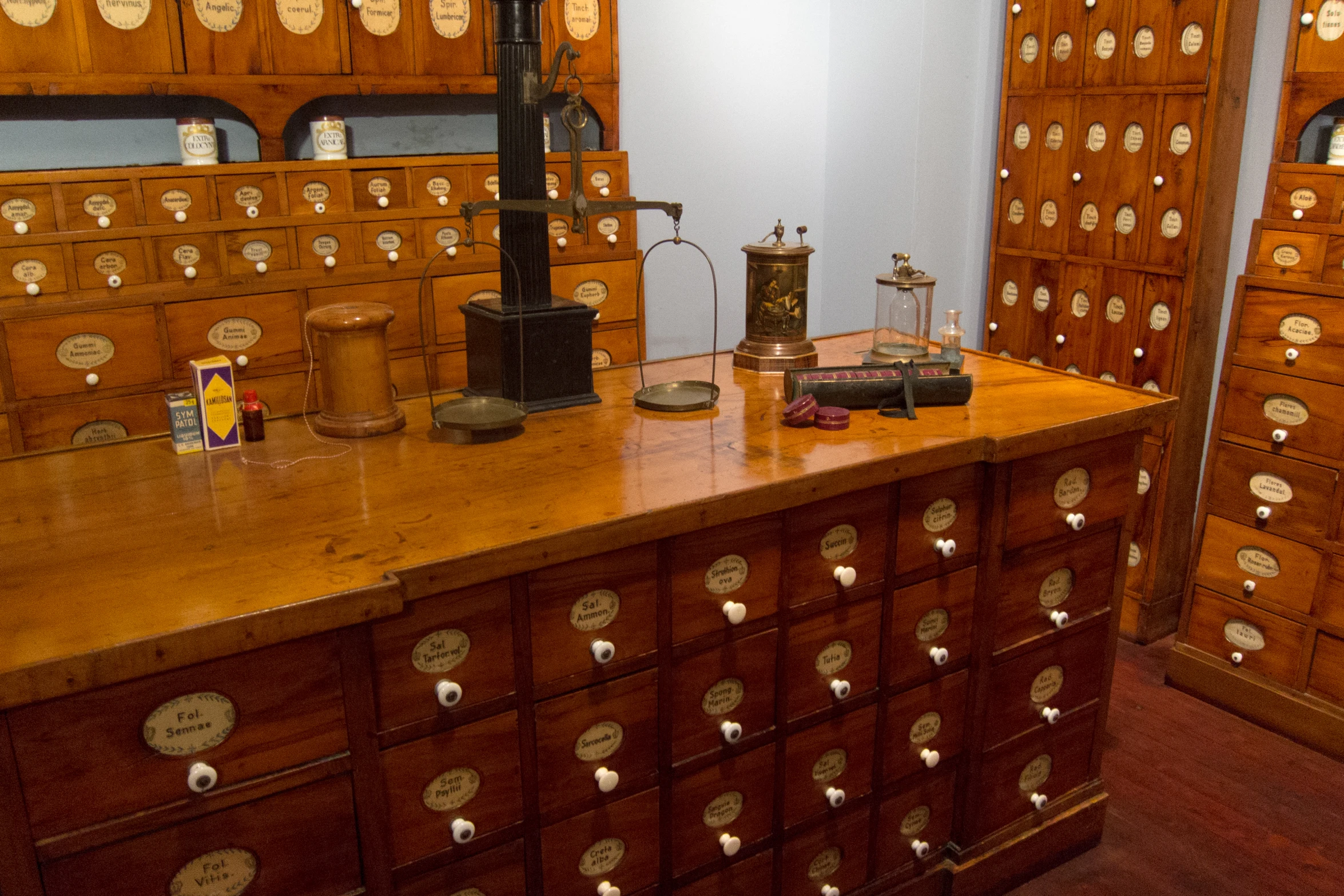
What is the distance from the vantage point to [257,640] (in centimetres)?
121

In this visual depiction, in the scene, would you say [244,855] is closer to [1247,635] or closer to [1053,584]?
[1053,584]

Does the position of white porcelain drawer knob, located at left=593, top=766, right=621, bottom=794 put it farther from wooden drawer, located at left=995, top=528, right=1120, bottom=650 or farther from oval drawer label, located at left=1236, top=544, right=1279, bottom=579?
oval drawer label, located at left=1236, top=544, right=1279, bottom=579

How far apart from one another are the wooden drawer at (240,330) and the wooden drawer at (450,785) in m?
1.58

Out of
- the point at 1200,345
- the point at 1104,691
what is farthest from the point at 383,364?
the point at 1200,345

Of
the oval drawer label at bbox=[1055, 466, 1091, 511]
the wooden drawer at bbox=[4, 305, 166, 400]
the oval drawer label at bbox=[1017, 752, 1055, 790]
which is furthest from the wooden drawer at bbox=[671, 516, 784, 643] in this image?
the wooden drawer at bbox=[4, 305, 166, 400]

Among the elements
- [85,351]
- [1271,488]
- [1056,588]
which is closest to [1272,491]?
[1271,488]

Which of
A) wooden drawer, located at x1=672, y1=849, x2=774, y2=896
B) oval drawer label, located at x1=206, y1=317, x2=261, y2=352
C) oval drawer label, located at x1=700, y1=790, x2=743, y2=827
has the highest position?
oval drawer label, located at x1=206, y1=317, x2=261, y2=352

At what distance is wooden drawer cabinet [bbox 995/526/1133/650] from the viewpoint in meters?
2.06

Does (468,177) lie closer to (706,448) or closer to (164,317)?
(164,317)

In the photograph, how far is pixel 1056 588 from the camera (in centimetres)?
214

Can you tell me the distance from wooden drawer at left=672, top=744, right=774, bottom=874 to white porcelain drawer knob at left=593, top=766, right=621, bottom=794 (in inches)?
6.1

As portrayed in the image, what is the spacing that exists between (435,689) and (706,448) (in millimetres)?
642

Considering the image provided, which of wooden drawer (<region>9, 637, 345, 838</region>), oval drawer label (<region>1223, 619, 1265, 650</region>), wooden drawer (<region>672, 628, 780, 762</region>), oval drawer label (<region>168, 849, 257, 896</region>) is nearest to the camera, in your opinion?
wooden drawer (<region>9, 637, 345, 838</region>)

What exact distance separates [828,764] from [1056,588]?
63cm
